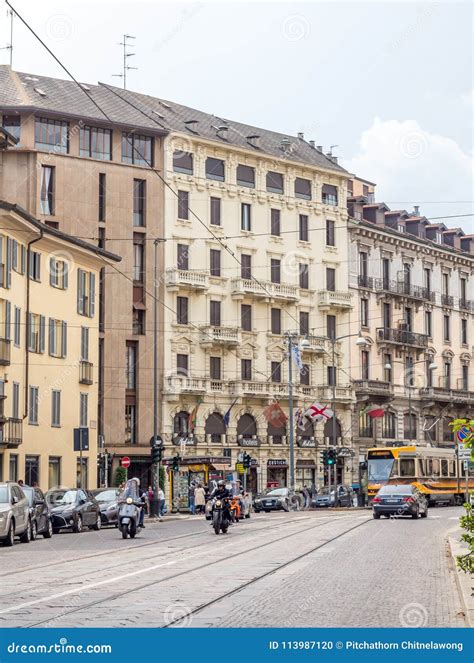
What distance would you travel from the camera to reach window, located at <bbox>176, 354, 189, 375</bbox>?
69688 mm

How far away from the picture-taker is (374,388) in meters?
79.8

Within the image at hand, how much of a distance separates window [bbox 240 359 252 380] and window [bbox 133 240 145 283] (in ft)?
28.2

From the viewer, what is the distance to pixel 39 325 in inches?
1969

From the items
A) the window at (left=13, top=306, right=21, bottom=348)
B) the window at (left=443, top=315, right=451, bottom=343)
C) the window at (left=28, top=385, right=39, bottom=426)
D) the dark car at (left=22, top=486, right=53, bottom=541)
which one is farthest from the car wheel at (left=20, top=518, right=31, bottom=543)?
the window at (left=443, top=315, right=451, bottom=343)

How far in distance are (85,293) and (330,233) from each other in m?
27.6

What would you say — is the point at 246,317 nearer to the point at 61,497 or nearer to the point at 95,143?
the point at 95,143

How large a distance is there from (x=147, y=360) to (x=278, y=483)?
11.5m

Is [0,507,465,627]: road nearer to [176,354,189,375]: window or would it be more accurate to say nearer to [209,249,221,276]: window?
[176,354,189,375]: window

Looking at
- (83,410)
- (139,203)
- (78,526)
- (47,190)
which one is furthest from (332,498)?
(78,526)

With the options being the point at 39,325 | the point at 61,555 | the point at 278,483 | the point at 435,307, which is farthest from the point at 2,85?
the point at 61,555

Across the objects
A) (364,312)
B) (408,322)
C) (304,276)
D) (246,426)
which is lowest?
(246,426)

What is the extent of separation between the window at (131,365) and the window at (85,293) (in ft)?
40.0

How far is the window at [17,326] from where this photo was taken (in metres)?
47.1

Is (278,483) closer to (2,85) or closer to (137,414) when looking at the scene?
(137,414)
